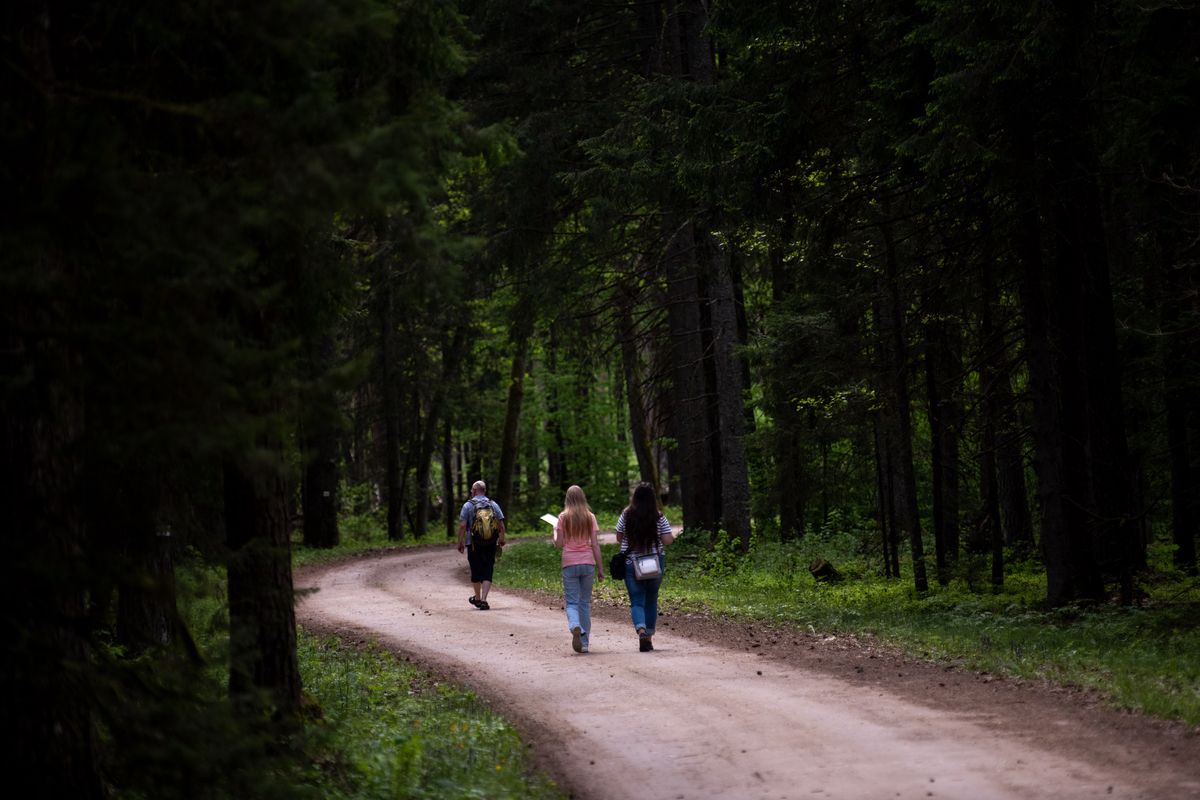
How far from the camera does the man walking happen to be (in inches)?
778

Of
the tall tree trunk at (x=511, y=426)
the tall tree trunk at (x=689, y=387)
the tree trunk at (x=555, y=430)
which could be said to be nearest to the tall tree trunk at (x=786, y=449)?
the tall tree trunk at (x=689, y=387)

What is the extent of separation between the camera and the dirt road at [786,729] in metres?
7.70

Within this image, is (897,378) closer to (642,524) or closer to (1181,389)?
(1181,389)

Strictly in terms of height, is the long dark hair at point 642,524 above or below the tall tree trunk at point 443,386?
below

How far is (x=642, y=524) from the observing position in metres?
14.4

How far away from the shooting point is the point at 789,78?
1634cm

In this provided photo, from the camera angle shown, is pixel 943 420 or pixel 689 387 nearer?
pixel 943 420

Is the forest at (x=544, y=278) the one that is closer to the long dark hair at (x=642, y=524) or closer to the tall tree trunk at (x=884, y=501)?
the tall tree trunk at (x=884, y=501)

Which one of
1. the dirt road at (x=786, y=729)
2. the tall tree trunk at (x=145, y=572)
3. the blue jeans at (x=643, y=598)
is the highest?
the tall tree trunk at (x=145, y=572)

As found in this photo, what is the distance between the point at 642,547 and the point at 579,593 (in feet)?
3.04

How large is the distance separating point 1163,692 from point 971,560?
9.10m

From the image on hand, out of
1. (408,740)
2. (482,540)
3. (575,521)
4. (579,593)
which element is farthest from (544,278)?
(408,740)

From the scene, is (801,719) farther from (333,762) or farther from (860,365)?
(860,365)

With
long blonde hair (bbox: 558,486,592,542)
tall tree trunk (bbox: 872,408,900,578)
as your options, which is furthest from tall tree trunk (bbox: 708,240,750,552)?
long blonde hair (bbox: 558,486,592,542)
